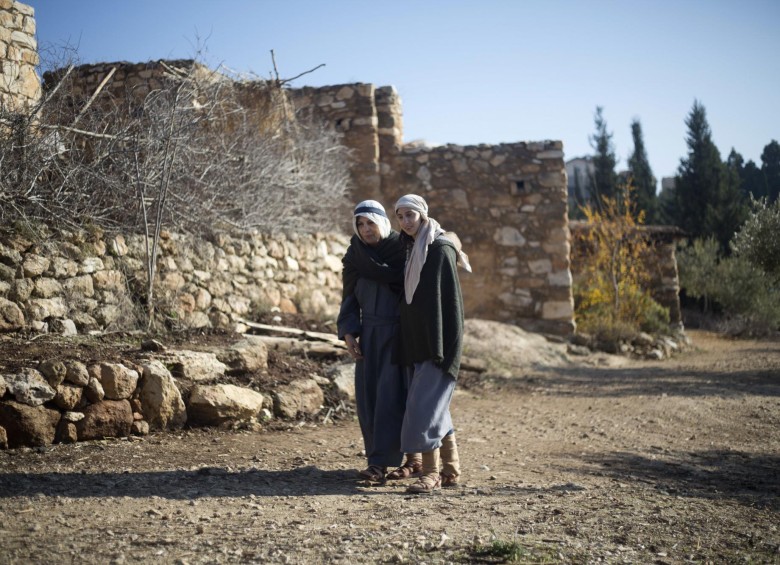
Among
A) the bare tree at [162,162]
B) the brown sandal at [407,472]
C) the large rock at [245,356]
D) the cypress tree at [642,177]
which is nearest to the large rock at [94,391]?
the large rock at [245,356]

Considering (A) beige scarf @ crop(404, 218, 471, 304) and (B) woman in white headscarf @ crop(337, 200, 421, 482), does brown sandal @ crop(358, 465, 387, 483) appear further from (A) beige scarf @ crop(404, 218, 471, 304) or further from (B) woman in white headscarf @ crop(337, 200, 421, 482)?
(A) beige scarf @ crop(404, 218, 471, 304)

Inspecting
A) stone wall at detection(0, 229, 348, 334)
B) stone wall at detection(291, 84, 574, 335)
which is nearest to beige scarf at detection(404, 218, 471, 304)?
stone wall at detection(0, 229, 348, 334)

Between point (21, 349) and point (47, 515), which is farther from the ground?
point (21, 349)

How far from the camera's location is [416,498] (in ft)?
13.3

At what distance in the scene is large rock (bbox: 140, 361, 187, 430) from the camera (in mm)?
5336

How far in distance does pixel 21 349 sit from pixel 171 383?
1057mm

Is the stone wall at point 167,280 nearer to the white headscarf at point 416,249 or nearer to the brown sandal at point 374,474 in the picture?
the brown sandal at point 374,474

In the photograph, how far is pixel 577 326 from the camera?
12.8 meters

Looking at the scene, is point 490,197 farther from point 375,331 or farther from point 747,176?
point 747,176

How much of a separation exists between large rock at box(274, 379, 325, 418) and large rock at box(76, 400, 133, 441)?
4.36ft

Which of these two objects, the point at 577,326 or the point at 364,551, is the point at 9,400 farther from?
the point at 577,326

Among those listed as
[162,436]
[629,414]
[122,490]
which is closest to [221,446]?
[162,436]

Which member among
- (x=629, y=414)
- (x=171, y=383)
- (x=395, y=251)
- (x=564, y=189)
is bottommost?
(x=629, y=414)

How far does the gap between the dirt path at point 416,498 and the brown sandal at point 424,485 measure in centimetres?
9
